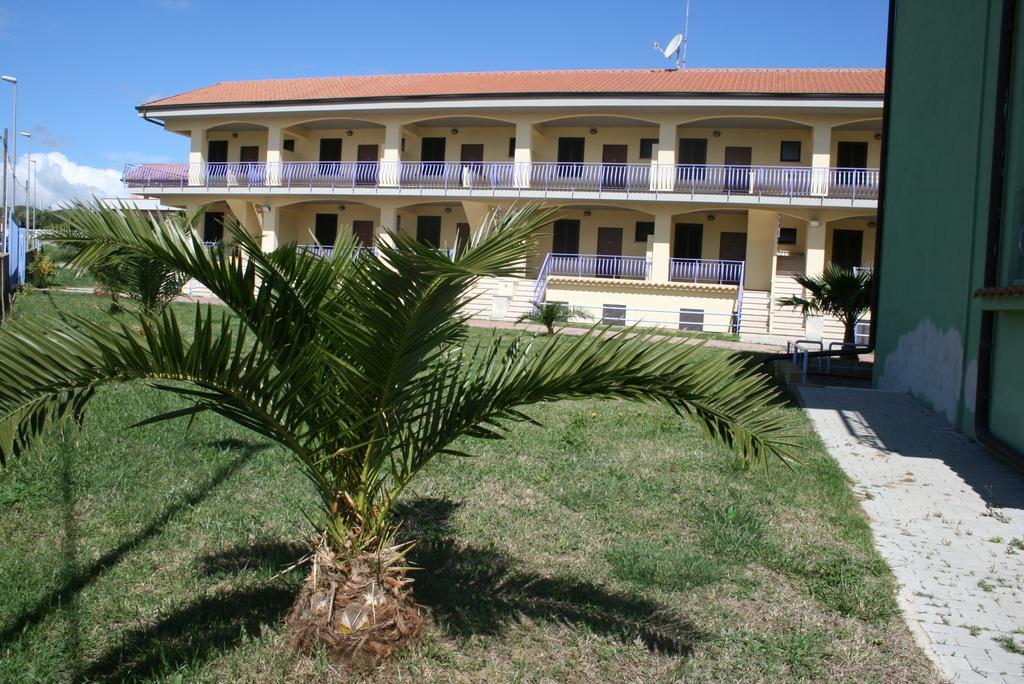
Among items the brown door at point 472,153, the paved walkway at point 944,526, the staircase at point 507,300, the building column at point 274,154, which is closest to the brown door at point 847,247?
the staircase at point 507,300

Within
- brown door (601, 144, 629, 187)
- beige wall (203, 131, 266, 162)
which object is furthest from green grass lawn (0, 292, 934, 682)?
beige wall (203, 131, 266, 162)

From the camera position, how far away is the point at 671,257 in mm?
29734

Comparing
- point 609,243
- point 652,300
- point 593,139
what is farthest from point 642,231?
point 652,300

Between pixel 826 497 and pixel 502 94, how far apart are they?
24.0m

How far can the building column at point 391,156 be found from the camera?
1212 inches

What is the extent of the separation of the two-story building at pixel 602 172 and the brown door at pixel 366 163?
0.07 metres

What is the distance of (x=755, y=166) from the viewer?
92.9 ft

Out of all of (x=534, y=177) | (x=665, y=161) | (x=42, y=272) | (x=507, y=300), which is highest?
(x=665, y=161)

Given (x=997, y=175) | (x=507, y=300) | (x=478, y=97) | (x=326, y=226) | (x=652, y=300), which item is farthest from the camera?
(x=326, y=226)

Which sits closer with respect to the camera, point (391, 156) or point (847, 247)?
point (847, 247)

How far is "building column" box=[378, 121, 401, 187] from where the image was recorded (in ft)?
101

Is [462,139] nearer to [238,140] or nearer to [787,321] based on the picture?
[238,140]

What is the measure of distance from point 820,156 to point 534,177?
30.7ft

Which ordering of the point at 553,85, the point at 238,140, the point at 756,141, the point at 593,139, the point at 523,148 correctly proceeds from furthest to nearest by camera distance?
the point at 238,140, the point at 593,139, the point at 553,85, the point at 523,148, the point at 756,141
